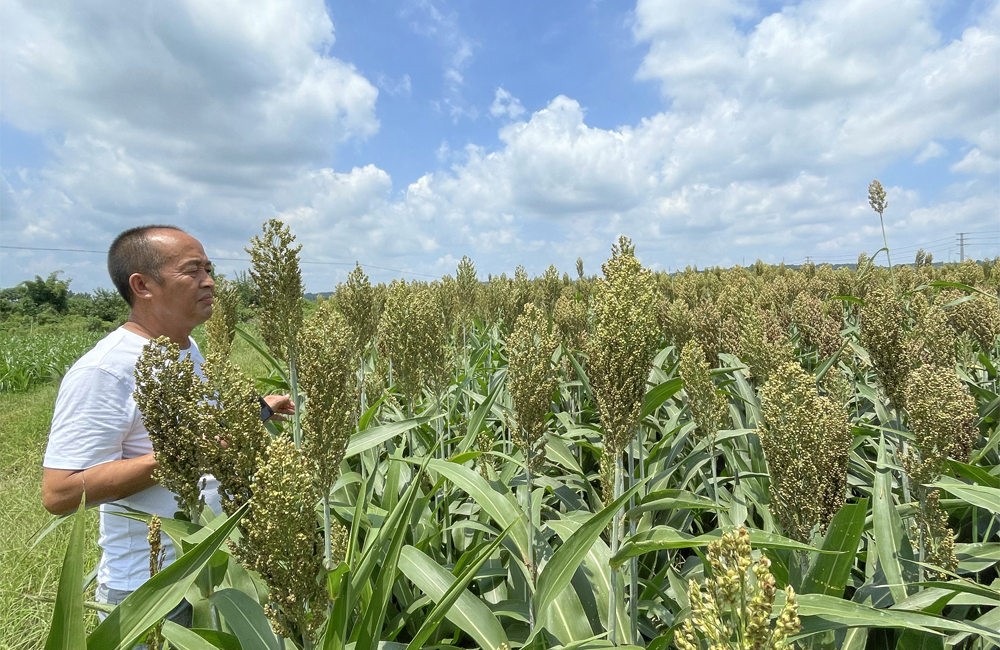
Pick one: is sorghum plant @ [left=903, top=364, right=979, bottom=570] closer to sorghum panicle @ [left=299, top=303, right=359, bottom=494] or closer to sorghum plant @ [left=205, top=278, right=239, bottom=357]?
sorghum panicle @ [left=299, top=303, right=359, bottom=494]

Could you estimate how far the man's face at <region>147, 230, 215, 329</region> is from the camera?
280 cm

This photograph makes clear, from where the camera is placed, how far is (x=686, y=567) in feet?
8.07

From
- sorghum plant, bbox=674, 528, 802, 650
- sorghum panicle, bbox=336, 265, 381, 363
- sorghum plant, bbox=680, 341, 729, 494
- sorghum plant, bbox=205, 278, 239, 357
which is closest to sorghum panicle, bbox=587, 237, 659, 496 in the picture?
sorghum plant, bbox=680, 341, 729, 494

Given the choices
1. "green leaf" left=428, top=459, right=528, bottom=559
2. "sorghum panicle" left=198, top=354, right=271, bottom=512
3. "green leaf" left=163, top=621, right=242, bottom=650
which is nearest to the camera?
"sorghum panicle" left=198, top=354, right=271, bottom=512

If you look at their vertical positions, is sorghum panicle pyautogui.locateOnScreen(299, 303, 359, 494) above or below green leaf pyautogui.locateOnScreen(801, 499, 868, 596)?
above

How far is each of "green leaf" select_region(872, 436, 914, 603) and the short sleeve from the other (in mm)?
3467

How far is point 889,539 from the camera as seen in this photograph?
1970mm

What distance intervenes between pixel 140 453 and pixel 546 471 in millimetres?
2526

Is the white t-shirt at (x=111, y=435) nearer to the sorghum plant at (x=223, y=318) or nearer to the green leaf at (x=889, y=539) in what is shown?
the sorghum plant at (x=223, y=318)

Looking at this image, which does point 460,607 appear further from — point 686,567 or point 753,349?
point 753,349

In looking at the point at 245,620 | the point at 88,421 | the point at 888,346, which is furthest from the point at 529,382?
the point at 88,421

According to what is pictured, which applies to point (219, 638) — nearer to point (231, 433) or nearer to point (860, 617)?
point (231, 433)

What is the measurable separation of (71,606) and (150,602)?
22 cm

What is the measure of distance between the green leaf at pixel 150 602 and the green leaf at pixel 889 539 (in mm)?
2272
